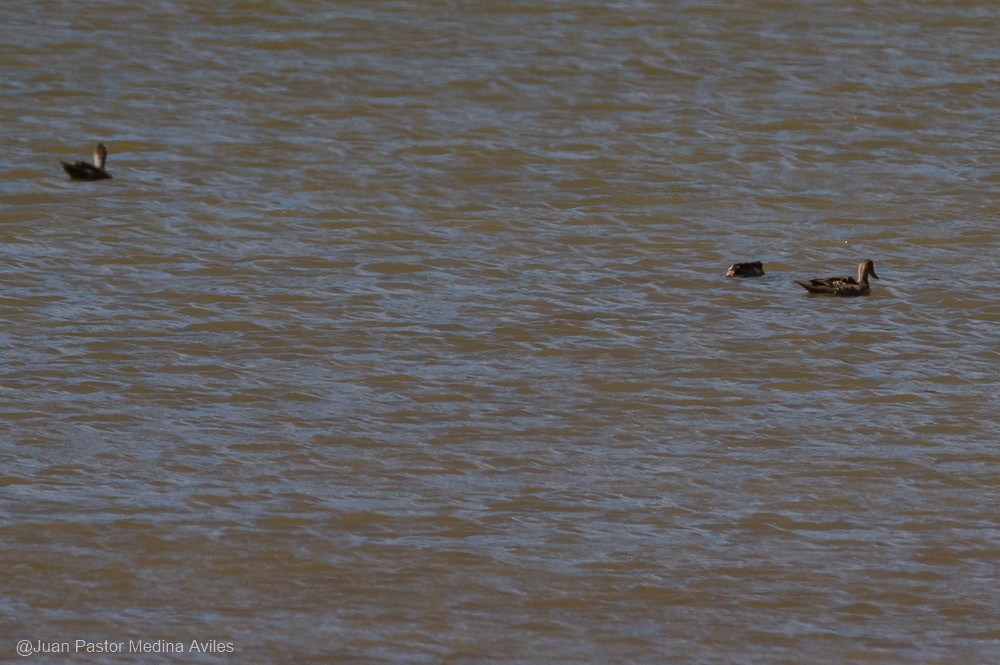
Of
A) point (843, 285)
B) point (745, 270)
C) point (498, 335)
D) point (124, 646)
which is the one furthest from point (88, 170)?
point (124, 646)

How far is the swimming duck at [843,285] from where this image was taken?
1113cm

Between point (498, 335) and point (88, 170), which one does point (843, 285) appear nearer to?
point (498, 335)

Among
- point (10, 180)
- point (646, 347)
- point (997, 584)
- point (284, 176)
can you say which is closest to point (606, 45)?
point (284, 176)

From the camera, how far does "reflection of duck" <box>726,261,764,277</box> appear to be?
11.5 m

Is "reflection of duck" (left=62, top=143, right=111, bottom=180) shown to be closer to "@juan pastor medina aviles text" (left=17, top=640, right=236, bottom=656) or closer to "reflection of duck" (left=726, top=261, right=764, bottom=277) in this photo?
"reflection of duck" (left=726, top=261, right=764, bottom=277)

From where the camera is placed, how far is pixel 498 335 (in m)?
10.4

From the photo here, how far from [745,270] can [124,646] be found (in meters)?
6.08

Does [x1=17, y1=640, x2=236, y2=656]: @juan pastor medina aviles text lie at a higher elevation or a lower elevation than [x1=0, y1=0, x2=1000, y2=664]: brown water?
lower

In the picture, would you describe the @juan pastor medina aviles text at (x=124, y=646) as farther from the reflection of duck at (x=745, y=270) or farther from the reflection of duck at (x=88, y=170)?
the reflection of duck at (x=88, y=170)

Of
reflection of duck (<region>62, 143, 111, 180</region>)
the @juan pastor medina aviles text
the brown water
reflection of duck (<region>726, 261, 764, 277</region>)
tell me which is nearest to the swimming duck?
the brown water

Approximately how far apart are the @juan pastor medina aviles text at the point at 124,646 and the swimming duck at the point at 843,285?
573 cm

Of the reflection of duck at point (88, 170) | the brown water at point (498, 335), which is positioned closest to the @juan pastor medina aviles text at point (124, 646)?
the brown water at point (498, 335)

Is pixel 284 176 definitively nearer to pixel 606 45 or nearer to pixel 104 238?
pixel 104 238

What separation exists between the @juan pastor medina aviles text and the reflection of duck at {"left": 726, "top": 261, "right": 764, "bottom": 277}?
580cm
